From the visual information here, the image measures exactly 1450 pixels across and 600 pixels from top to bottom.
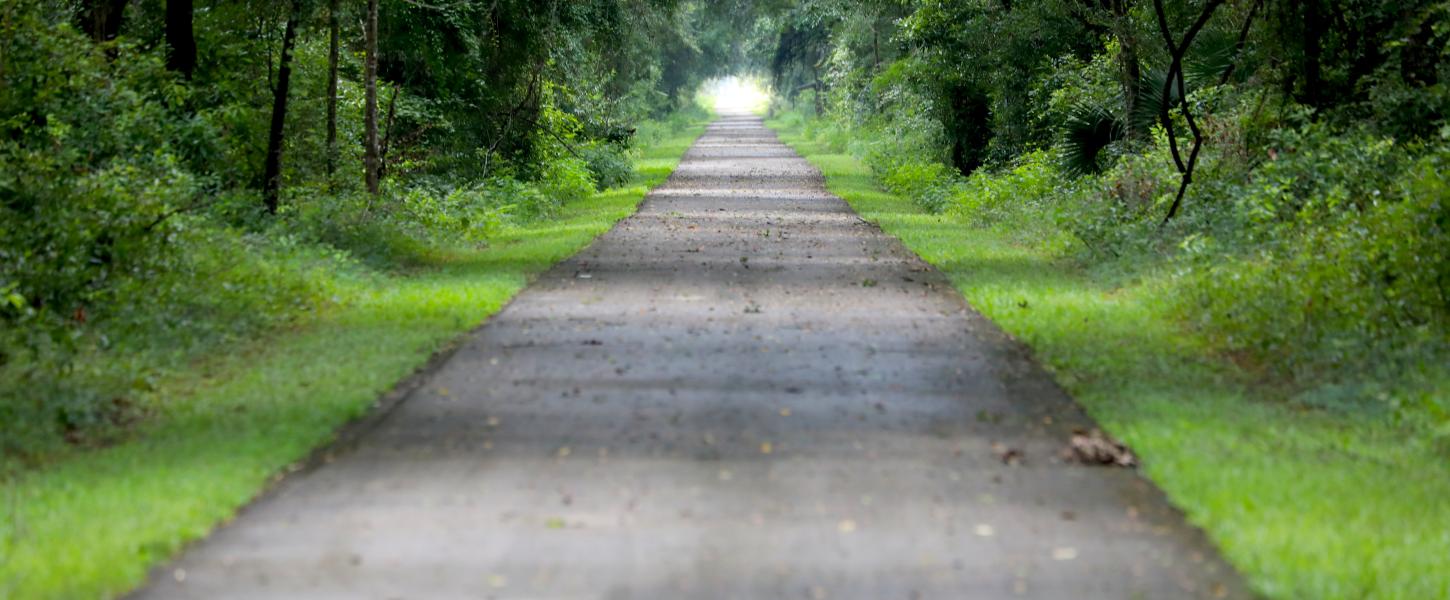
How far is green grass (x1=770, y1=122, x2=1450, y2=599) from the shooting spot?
562 cm

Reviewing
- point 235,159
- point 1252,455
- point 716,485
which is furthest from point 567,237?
point 1252,455

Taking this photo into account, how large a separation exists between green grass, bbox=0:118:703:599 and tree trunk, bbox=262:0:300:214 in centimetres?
414

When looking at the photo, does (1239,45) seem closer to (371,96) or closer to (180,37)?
(371,96)

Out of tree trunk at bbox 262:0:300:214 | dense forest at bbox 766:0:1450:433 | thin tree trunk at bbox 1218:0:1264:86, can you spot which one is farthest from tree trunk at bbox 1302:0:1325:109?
tree trunk at bbox 262:0:300:214

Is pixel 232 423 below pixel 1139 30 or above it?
below

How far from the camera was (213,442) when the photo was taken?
7.62 meters

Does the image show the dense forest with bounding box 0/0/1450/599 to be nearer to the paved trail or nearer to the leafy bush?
the paved trail

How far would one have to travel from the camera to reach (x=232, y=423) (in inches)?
316

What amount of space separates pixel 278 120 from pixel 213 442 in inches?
412

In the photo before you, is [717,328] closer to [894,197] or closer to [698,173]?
[894,197]

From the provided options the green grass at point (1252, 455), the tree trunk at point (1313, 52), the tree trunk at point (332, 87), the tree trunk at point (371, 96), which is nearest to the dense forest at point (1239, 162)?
the tree trunk at point (1313, 52)

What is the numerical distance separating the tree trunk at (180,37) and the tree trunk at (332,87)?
1.67 metres

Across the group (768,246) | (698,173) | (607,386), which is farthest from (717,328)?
(698,173)

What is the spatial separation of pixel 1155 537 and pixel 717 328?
5773mm
